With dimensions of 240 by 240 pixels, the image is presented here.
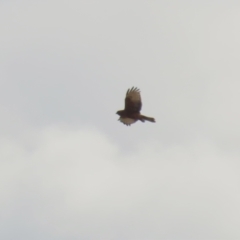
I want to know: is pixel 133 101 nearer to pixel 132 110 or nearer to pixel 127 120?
pixel 132 110

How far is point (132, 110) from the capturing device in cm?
1388

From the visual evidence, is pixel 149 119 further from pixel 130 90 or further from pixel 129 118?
pixel 130 90

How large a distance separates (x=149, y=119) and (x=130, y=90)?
2.12 m

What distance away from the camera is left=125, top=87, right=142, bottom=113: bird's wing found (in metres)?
13.9

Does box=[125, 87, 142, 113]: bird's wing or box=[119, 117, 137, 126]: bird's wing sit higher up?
box=[125, 87, 142, 113]: bird's wing

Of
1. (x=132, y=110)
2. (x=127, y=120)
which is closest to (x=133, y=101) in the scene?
(x=132, y=110)

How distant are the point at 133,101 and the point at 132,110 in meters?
0.56

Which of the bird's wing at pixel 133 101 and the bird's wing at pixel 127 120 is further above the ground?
the bird's wing at pixel 133 101

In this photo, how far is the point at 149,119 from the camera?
1343cm

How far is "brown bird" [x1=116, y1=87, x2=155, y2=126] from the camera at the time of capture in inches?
541

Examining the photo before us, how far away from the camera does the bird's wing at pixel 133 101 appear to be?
13.9 meters

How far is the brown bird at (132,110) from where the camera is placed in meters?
13.7

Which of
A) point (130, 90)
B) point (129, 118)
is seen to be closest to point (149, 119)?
point (129, 118)

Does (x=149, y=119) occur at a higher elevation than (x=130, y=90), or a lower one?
lower
